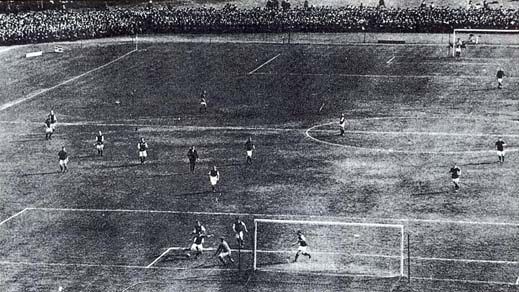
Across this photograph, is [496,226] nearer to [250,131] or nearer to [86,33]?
[250,131]

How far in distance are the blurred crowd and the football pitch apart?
29.2 feet

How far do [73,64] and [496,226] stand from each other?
2241 inches

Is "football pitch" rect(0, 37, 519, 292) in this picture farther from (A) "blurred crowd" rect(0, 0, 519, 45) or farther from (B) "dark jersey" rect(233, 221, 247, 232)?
(A) "blurred crowd" rect(0, 0, 519, 45)

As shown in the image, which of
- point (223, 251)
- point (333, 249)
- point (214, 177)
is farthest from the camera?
point (214, 177)

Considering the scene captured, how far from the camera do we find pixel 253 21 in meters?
105

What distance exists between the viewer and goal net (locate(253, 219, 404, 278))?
36.2 m

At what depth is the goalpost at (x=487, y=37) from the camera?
96188 mm

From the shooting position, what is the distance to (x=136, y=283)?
34781 mm

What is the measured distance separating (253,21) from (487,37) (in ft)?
85.9

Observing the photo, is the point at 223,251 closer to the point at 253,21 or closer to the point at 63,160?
the point at 63,160

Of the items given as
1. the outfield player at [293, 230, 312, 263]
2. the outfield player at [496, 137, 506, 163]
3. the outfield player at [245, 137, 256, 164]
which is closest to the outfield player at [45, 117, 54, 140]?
the outfield player at [245, 137, 256, 164]

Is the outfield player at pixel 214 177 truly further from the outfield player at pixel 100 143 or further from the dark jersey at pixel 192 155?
the outfield player at pixel 100 143

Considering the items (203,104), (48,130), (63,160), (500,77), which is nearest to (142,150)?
(63,160)

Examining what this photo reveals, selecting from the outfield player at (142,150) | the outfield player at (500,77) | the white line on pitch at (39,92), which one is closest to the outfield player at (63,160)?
the outfield player at (142,150)
